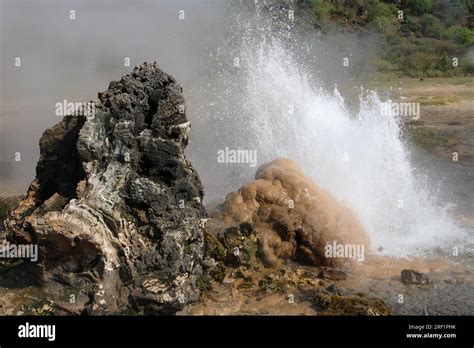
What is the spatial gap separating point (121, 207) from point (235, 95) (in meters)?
8.24

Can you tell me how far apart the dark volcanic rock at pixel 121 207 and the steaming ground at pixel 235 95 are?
2936mm

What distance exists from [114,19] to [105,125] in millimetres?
9914

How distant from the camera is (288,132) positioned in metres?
10.0

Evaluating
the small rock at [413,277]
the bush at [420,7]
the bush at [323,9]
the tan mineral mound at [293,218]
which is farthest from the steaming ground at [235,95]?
the bush at [420,7]

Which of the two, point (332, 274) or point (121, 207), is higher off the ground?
point (121, 207)

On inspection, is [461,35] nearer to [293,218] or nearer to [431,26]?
[431,26]

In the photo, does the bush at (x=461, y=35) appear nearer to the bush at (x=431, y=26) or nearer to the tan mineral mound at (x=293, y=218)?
the bush at (x=431, y=26)

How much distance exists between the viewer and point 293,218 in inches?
295

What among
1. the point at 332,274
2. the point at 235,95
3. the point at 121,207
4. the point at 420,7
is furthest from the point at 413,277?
the point at 420,7

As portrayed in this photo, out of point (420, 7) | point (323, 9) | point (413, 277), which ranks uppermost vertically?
point (420, 7)

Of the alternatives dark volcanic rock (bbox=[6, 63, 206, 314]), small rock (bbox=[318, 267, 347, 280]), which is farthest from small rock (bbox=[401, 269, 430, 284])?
dark volcanic rock (bbox=[6, 63, 206, 314])

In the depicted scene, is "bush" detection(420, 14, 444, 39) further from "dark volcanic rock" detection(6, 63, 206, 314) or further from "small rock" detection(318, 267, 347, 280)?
"dark volcanic rock" detection(6, 63, 206, 314)
